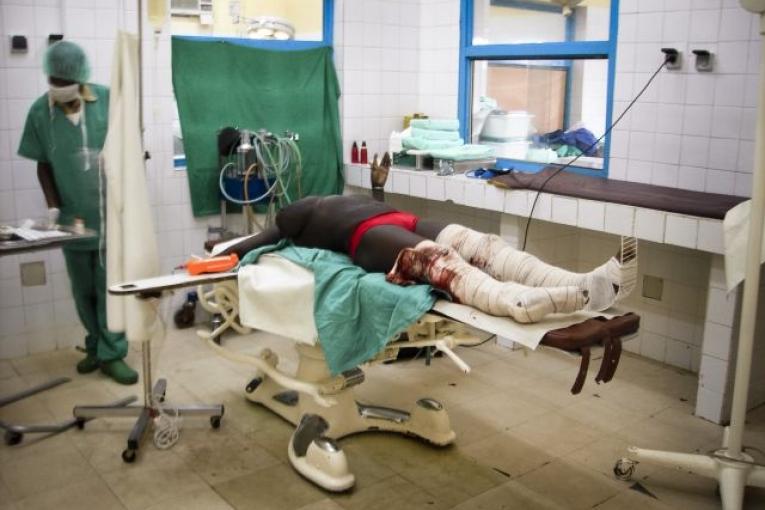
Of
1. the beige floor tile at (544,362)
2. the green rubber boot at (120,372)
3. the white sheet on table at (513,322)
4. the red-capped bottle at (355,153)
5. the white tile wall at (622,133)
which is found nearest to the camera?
the white sheet on table at (513,322)

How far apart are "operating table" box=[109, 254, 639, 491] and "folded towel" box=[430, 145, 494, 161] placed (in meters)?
1.64

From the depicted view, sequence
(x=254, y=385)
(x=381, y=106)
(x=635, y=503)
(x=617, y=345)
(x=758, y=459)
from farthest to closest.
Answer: (x=381, y=106)
(x=254, y=385)
(x=758, y=459)
(x=635, y=503)
(x=617, y=345)

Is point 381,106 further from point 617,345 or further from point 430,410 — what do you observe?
point 617,345

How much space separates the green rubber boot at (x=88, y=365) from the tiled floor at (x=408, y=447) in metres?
0.05

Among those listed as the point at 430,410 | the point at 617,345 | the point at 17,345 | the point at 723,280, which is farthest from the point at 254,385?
the point at 723,280

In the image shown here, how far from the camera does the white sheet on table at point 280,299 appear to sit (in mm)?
2641

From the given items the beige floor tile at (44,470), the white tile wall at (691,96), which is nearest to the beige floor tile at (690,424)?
the white tile wall at (691,96)

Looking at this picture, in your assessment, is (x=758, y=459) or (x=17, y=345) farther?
(x=17, y=345)

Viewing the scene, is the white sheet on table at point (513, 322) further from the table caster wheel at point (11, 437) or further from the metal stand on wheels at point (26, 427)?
the table caster wheel at point (11, 437)

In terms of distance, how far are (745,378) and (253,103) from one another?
2984 millimetres

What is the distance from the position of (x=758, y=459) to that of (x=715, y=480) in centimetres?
33

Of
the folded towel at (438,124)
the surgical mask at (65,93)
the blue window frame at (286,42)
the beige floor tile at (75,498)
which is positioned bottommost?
the beige floor tile at (75,498)

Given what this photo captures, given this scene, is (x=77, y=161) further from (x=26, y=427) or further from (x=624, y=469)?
(x=624, y=469)

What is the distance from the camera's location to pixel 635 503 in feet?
8.52
